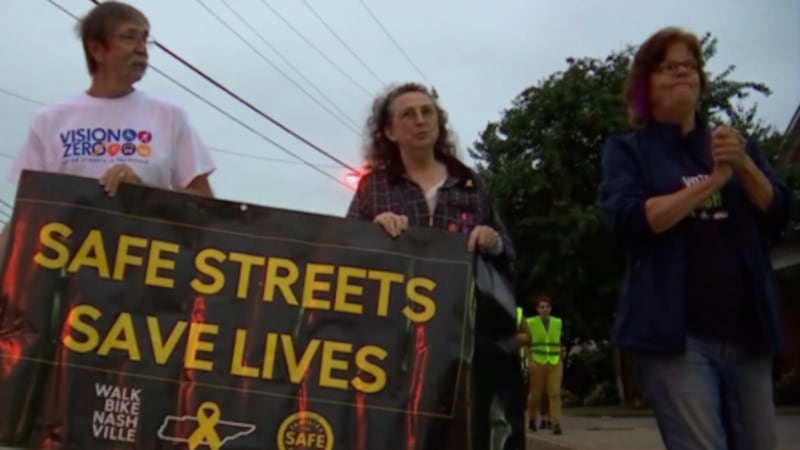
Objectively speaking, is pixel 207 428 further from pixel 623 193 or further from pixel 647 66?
pixel 647 66

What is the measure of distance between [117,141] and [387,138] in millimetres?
1104

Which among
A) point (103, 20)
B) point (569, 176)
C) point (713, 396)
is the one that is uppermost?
point (569, 176)

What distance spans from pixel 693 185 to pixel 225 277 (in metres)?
1.50

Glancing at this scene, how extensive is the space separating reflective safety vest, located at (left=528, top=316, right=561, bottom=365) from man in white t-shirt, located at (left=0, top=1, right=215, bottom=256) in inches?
373

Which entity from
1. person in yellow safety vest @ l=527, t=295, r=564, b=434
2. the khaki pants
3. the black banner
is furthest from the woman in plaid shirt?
person in yellow safety vest @ l=527, t=295, r=564, b=434

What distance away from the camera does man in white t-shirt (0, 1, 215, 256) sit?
12.1 feet

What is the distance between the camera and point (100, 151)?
369 centimetres

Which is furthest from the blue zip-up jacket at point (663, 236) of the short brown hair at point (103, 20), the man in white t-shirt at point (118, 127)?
the short brown hair at point (103, 20)

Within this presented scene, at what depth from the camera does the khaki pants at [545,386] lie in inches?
495

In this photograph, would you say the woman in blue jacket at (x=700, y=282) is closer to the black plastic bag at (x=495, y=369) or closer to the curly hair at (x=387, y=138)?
the black plastic bag at (x=495, y=369)

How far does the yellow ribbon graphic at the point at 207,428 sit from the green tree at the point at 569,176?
59.4 feet

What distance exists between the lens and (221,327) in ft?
11.4

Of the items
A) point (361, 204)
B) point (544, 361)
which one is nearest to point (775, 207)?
point (361, 204)

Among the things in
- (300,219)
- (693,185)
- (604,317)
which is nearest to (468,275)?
(300,219)
